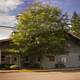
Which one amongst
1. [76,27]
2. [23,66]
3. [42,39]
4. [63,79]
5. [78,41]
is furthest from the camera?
[76,27]

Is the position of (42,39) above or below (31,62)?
above

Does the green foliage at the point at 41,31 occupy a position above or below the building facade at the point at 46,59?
above

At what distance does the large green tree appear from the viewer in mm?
42406

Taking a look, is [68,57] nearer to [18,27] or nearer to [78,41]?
[78,41]

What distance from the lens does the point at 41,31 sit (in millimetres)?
43000

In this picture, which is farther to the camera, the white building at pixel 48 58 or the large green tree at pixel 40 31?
the white building at pixel 48 58

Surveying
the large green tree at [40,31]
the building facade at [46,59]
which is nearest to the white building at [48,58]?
the building facade at [46,59]

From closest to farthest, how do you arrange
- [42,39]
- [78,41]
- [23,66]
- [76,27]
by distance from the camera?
1. [42,39]
2. [23,66]
3. [78,41]
4. [76,27]

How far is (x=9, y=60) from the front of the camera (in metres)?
47.1

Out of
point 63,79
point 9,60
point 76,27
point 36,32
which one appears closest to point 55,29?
point 36,32

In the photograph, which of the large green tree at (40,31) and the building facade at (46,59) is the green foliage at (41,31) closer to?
the large green tree at (40,31)

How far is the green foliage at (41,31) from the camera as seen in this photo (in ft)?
139

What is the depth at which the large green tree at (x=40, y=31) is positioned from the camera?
42.4 meters

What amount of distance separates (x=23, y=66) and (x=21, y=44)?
541cm
